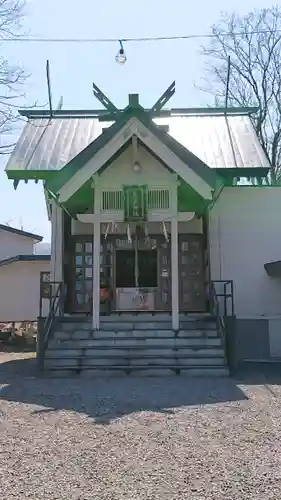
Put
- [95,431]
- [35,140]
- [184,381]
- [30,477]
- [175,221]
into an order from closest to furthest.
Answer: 1. [30,477]
2. [95,431]
3. [184,381]
4. [175,221]
5. [35,140]

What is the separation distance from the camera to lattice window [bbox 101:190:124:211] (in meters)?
10.9

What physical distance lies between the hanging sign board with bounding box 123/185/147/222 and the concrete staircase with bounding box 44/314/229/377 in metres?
2.20

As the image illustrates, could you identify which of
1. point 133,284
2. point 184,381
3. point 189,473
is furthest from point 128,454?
point 133,284

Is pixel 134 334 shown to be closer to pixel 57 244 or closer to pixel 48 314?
pixel 48 314

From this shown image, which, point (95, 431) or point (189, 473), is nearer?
point (189, 473)

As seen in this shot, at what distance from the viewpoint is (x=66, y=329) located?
36.1ft

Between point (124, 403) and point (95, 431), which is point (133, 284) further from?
point (95, 431)

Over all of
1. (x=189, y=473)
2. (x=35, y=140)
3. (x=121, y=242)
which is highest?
(x=35, y=140)

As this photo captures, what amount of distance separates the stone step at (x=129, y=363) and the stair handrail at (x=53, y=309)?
553mm

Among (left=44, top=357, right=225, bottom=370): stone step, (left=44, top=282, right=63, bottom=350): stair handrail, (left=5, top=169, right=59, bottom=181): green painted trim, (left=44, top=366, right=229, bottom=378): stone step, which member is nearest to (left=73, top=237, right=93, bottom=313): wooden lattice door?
(left=44, top=282, right=63, bottom=350): stair handrail

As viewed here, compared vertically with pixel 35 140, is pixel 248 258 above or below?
below

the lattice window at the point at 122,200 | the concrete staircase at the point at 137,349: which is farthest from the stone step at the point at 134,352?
the lattice window at the point at 122,200

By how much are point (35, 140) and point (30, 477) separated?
1142cm

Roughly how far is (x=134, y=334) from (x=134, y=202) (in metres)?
2.69
